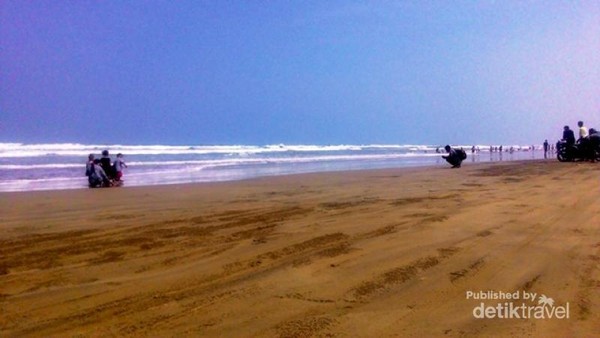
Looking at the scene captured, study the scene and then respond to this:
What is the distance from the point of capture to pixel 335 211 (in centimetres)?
723

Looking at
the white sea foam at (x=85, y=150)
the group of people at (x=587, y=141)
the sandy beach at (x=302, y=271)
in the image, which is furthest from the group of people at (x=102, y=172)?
the white sea foam at (x=85, y=150)

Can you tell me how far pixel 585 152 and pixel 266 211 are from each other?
1930cm

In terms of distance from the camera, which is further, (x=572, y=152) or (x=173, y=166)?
(x=173, y=166)

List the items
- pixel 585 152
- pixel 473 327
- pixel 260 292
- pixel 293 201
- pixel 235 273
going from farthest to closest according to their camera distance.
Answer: pixel 585 152 → pixel 293 201 → pixel 235 273 → pixel 260 292 → pixel 473 327

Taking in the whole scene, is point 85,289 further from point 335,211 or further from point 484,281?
point 335,211

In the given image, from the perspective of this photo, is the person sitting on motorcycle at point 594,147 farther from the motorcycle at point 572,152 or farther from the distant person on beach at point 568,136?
the distant person on beach at point 568,136

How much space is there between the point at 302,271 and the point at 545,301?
183cm

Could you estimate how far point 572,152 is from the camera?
21.7 metres

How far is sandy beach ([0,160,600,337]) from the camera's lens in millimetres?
2838

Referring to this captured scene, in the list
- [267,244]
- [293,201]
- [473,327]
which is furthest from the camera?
[293,201]

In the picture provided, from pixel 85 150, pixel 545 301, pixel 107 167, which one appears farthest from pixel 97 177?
pixel 85 150

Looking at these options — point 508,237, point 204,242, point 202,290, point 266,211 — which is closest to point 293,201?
point 266,211

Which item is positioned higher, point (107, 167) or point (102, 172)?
point (107, 167)

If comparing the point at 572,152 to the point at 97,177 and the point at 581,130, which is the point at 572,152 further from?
the point at 97,177
